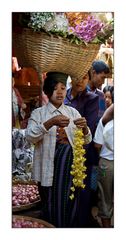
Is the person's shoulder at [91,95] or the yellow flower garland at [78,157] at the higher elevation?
the person's shoulder at [91,95]

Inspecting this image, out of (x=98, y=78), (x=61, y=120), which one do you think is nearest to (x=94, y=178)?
(x=61, y=120)

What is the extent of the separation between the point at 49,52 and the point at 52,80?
170 millimetres

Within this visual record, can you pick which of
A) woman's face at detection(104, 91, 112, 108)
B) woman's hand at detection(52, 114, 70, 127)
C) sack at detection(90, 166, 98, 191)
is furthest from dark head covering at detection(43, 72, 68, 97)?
sack at detection(90, 166, 98, 191)

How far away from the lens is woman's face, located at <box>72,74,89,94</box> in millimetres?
3219

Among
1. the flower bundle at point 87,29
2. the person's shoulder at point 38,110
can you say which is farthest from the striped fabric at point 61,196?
the flower bundle at point 87,29

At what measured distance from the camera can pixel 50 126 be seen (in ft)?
10.5

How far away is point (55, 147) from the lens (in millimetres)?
3219

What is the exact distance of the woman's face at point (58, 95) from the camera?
321 centimetres

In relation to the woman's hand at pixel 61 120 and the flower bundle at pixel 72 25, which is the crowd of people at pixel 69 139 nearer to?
the woman's hand at pixel 61 120

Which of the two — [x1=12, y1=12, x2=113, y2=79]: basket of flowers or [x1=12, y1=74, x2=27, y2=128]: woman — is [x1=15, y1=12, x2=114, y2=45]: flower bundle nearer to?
[x1=12, y1=12, x2=113, y2=79]: basket of flowers

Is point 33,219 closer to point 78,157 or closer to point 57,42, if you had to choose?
point 78,157
